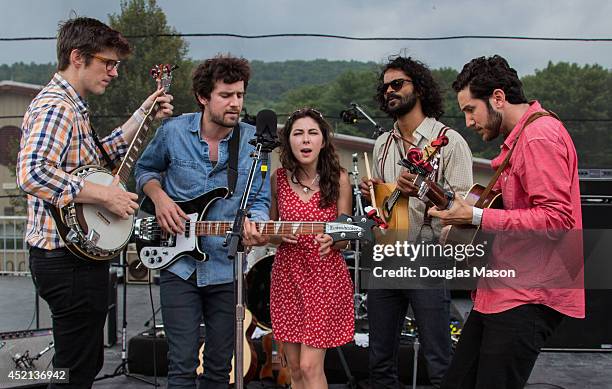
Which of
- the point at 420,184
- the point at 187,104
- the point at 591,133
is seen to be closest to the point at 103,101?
the point at 187,104

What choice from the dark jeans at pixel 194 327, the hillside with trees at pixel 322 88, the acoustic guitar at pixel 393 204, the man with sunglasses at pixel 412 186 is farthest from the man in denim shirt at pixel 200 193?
the hillside with trees at pixel 322 88

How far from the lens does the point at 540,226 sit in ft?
8.11

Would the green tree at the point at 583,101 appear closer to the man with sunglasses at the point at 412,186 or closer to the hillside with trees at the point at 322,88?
the hillside with trees at the point at 322,88

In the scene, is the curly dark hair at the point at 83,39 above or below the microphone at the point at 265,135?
above

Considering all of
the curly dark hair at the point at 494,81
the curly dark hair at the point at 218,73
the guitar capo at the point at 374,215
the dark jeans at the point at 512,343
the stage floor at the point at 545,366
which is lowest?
the stage floor at the point at 545,366

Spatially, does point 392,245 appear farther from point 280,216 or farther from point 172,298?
point 172,298

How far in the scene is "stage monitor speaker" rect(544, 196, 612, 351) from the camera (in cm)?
558

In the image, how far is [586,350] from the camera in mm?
5684

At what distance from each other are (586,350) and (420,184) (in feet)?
11.7

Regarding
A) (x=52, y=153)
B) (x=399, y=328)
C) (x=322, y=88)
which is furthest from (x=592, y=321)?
(x=322, y=88)

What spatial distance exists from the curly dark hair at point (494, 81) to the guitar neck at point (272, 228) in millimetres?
1195

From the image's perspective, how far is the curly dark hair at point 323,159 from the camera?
12.4 ft

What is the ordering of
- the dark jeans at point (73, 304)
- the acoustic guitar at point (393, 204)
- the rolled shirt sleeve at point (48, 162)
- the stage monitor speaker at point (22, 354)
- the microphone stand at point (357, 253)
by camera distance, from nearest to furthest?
the rolled shirt sleeve at point (48, 162) < the dark jeans at point (73, 304) < the acoustic guitar at point (393, 204) < the stage monitor speaker at point (22, 354) < the microphone stand at point (357, 253)

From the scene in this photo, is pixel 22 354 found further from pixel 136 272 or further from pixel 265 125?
pixel 265 125
